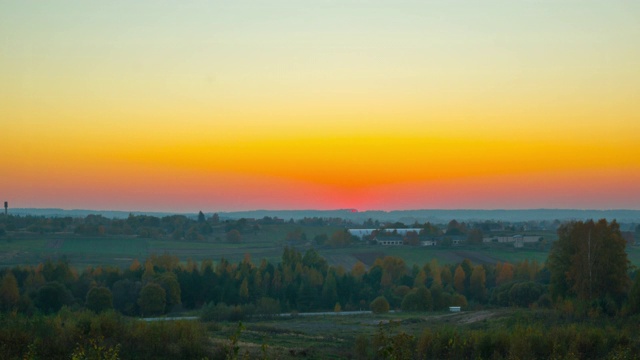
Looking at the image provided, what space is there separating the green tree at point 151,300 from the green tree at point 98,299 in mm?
2775

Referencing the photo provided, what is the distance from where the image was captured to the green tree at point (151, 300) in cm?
5619

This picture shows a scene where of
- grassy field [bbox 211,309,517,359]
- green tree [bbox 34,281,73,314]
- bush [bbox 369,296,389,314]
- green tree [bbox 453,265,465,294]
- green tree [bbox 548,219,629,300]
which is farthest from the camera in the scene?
green tree [bbox 453,265,465,294]

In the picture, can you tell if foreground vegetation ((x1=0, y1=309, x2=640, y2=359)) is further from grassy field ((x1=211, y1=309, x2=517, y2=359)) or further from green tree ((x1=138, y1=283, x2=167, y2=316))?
green tree ((x1=138, y1=283, x2=167, y2=316))

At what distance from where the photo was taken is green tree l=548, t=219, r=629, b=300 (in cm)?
4056

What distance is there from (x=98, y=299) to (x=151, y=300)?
4.55 meters

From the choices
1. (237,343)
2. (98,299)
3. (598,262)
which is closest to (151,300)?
(98,299)

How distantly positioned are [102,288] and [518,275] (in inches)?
1760

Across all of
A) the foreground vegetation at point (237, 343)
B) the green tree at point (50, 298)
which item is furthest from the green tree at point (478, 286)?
the foreground vegetation at point (237, 343)

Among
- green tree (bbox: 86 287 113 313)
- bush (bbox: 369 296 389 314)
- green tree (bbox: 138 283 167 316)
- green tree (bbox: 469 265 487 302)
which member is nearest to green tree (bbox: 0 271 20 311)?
green tree (bbox: 86 287 113 313)

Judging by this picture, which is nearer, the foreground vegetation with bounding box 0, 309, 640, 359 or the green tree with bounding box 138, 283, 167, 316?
the foreground vegetation with bounding box 0, 309, 640, 359

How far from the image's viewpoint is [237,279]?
66250 mm

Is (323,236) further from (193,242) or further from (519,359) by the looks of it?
(519,359)

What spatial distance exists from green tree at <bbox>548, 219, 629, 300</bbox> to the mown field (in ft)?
147

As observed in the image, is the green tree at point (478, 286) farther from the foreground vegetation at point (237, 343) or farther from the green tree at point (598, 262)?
the foreground vegetation at point (237, 343)
